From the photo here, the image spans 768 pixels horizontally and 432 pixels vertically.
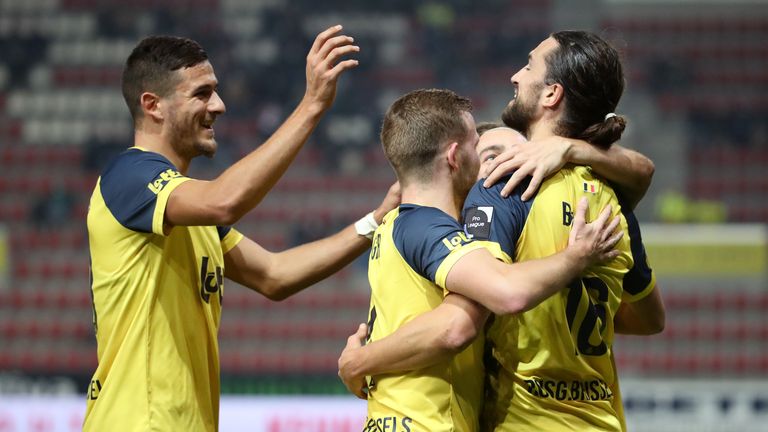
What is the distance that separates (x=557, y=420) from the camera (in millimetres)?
2748

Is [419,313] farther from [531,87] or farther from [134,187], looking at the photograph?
[134,187]

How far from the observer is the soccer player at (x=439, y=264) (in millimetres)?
2549

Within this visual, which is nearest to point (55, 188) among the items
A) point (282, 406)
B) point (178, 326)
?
point (282, 406)

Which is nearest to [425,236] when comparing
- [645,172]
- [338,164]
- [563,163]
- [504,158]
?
[504,158]

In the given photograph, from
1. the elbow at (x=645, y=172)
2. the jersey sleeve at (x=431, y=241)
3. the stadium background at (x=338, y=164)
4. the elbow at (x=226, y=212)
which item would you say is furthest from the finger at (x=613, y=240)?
the stadium background at (x=338, y=164)

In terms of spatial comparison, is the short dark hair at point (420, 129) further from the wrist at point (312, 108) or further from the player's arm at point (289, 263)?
the player's arm at point (289, 263)

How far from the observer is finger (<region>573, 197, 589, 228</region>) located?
2.64 meters

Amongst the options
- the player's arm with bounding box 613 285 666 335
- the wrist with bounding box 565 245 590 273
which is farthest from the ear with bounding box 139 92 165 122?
the player's arm with bounding box 613 285 666 335

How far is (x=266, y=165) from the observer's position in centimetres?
295

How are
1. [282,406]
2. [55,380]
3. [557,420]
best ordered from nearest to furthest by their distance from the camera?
1. [557,420]
2. [282,406]
3. [55,380]

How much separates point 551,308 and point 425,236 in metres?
0.42

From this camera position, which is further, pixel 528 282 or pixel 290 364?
pixel 290 364

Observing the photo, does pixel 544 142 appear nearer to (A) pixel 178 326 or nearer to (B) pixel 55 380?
(A) pixel 178 326

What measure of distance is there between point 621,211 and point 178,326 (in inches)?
57.3
